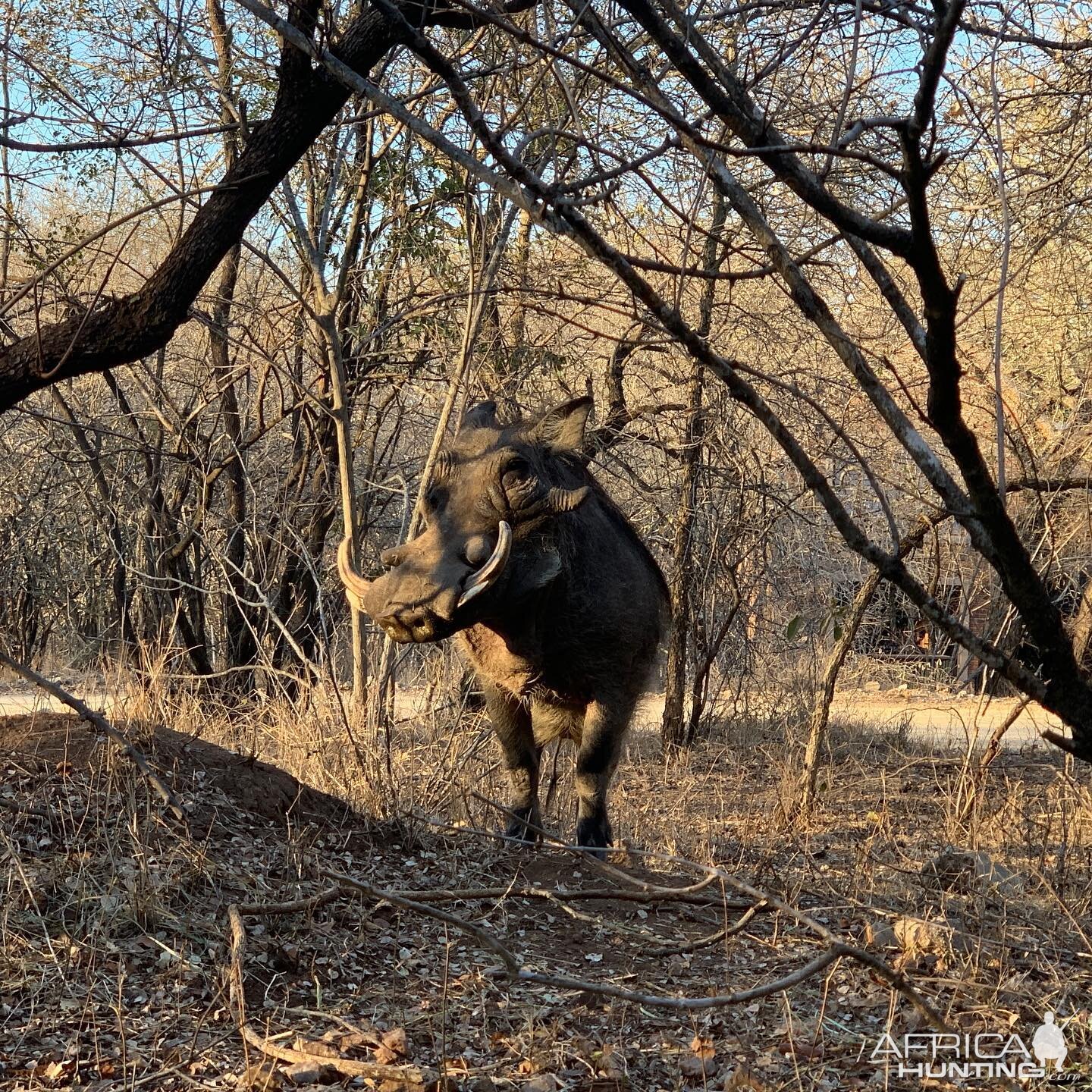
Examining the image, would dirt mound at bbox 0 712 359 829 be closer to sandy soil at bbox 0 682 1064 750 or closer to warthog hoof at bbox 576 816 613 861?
warthog hoof at bbox 576 816 613 861

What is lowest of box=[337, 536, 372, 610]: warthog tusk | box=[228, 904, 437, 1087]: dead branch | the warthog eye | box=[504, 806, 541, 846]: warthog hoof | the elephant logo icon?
box=[228, 904, 437, 1087]: dead branch

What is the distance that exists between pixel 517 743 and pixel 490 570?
120 cm

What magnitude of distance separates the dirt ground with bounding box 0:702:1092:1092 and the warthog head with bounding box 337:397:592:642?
33.2 inches

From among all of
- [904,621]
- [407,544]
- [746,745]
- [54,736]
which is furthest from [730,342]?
[904,621]

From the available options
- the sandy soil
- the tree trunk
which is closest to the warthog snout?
the sandy soil

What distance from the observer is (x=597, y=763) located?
207 inches

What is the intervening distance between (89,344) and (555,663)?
213cm

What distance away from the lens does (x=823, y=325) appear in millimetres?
2227

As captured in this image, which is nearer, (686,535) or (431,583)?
(431,583)

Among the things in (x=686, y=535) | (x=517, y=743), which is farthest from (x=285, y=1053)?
(x=686, y=535)

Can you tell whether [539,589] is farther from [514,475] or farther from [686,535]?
[686,535]

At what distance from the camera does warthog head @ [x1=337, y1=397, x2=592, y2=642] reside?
4.34 meters

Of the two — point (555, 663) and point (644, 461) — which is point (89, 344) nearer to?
point (555, 663)

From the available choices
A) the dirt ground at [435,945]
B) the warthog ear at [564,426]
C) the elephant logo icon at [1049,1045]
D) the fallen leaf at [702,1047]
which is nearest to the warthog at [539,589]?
the warthog ear at [564,426]
